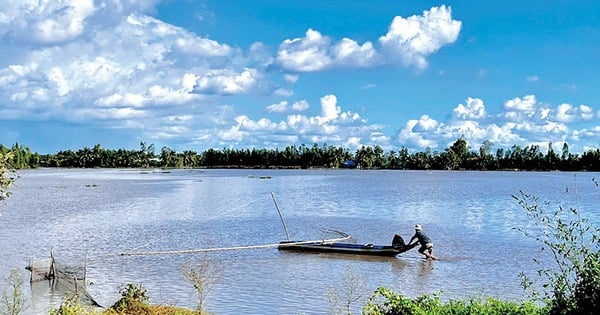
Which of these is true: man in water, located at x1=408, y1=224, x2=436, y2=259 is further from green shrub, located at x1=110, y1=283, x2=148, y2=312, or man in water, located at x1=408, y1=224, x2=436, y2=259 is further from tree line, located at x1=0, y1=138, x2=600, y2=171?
tree line, located at x1=0, y1=138, x2=600, y2=171

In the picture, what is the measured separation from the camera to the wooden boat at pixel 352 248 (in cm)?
1900

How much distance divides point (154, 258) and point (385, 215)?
58.8 ft

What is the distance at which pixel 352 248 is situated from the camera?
1936 cm

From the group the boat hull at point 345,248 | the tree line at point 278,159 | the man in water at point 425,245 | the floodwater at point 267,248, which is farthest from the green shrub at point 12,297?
the tree line at point 278,159

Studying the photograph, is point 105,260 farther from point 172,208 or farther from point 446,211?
point 446,211

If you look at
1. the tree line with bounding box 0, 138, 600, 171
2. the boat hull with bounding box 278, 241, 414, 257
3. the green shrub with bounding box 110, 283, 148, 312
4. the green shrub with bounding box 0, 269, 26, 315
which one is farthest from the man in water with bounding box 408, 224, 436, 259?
the tree line with bounding box 0, 138, 600, 171

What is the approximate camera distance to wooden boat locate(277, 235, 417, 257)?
19000mm

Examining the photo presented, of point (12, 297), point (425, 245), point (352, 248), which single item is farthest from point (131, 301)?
point (425, 245)

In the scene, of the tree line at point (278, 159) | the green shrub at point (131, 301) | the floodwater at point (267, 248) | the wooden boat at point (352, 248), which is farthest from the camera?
the tree line at point (278, 159)

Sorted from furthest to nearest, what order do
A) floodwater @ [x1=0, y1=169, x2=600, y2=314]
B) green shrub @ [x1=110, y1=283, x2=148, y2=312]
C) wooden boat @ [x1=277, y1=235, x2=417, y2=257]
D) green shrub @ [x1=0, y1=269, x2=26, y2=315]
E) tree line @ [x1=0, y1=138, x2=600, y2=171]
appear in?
1. tree line @ [x1=0, y1=138, x2=600, y2=171]
2. wooden boat @ [x1=277, y1=235, x2=417, y2=257]
3. floodwater @ [x1=0, y1=169, x2=600, y2=314]
4. green shrub @ [x1=0, y1=269, x2=26, y2=315]
5. green shrub @ [x1=110, y1=283, x2=148, y2=312]

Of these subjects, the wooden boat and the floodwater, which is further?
the wooden boat

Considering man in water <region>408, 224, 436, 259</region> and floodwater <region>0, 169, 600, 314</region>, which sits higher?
man in water <region>408, 224, 436, 259</region>

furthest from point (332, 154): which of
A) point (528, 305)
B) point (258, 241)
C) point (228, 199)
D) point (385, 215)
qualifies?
point (528, 305)

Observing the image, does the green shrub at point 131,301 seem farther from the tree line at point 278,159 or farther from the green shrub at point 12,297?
the tree line at point 278,159
